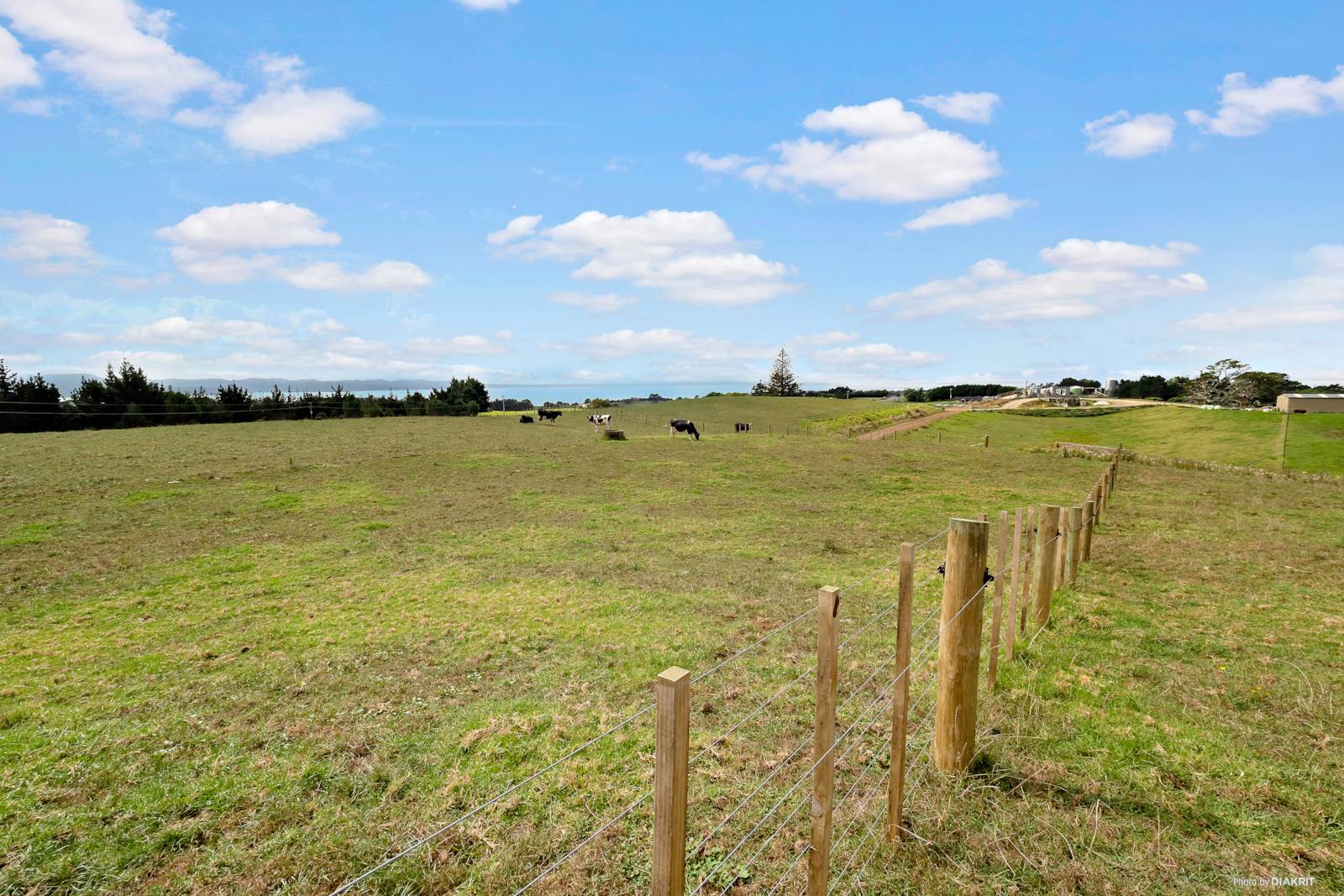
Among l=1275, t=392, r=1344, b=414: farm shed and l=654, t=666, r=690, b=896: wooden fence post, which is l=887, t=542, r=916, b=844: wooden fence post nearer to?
l=654, t=666, r=690, b=896: wooden fence post

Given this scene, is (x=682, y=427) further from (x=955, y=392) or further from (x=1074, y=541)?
(x=955, y=392)

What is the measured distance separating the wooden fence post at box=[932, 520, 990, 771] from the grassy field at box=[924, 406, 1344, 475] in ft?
112

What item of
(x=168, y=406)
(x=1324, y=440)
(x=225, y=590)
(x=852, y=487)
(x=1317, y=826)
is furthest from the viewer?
(x=168, y=406)

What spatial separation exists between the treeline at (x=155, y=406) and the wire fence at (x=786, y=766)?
1418 inches

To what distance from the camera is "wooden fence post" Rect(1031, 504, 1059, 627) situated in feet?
21.6

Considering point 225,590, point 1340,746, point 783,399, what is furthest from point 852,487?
point 783,399

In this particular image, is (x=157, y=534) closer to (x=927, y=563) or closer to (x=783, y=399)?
(x=927, y=563)

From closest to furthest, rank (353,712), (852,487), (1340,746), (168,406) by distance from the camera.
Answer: (1340,746) → (353,712) → (852,487) → (168,406)

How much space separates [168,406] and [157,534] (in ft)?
104

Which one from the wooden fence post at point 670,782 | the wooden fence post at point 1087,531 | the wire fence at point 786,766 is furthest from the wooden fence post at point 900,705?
the wooden fence post at point 1087,531

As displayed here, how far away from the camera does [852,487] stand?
1869 cm

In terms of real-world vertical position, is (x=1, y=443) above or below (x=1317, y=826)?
above

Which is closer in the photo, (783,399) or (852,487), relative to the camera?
(852,487)

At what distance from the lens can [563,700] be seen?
524 centimetres
